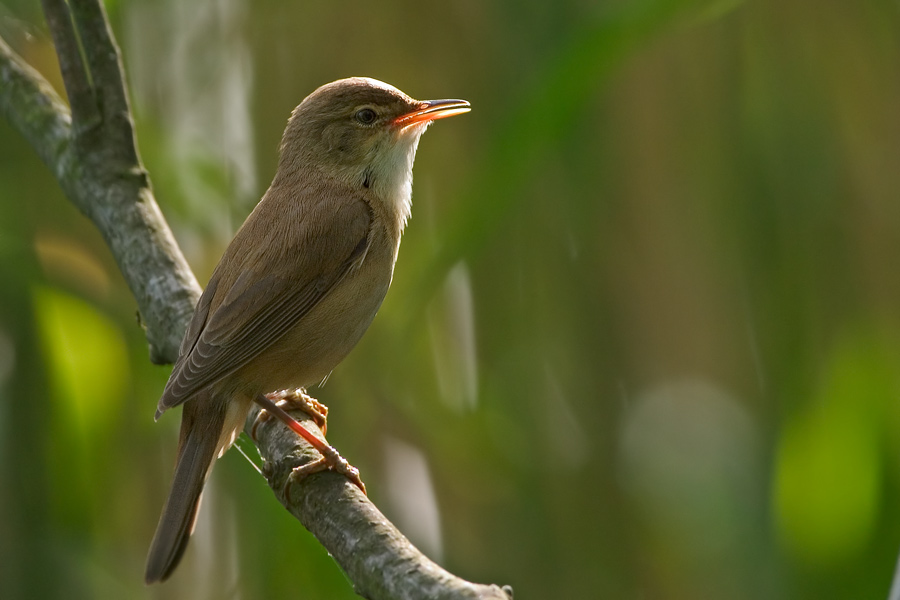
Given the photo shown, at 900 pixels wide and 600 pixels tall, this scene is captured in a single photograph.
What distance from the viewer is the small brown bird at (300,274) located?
270 cm

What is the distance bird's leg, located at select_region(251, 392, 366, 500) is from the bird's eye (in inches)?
46.4

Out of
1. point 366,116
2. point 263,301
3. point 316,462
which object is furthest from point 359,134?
point 316,462

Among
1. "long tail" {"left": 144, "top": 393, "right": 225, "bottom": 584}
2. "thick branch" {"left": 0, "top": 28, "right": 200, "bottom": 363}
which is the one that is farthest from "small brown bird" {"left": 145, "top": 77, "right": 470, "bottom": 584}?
"thick branch" {"left": 0, "top": 28, "right": 200, "bottom": 363}

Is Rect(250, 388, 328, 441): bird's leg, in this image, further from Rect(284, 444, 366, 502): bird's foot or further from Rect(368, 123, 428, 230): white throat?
Rect(368, 123, 428, 230): white throat

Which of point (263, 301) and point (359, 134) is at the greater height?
A: point (359, 134)

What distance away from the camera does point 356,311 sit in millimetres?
3035

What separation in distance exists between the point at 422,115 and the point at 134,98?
1.08 metres

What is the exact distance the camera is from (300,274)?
3.03m

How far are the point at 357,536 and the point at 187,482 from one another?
0.71 m

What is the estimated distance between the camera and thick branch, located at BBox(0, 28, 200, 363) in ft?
9.55

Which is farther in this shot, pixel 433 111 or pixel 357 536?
pixel 433 111

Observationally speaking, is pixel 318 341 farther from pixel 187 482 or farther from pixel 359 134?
pixel 359 134

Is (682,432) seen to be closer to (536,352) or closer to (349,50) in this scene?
(536,352)

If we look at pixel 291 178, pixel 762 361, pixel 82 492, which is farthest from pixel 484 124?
pixel 82 492
